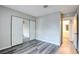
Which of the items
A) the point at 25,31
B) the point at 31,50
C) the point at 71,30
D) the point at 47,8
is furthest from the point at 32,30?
the point at 71,30

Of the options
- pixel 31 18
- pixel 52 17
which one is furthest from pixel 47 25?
pixel 31 18

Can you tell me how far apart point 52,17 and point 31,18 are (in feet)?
6.84

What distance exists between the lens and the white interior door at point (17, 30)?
14.9 feet

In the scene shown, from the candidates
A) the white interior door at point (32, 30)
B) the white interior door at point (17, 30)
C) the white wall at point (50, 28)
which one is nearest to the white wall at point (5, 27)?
the white interior door at point (17, 30)

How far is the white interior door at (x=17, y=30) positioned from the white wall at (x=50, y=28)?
199cm

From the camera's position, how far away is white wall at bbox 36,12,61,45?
199 inches

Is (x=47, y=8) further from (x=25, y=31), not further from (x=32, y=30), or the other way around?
(x=32, y=30)

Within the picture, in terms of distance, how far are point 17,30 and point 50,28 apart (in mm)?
2407

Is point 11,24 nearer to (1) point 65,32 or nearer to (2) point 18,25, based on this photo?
(2) point 18,25

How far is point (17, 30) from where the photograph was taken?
4.93 meters

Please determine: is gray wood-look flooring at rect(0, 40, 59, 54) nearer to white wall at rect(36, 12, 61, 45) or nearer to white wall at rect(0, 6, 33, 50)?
white wall at rect(0, 6, 33, 50)

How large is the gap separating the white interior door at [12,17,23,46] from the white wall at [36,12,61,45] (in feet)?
6.53

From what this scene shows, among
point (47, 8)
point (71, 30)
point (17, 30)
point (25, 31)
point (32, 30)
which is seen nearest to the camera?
point (47, 8)
